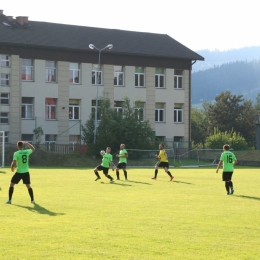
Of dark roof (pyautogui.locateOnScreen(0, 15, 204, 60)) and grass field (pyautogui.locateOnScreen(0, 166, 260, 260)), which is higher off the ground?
dark roof (pyautogui.locateOnScreen(0, 15, 204, 60))

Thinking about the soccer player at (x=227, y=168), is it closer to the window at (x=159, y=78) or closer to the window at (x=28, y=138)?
the window at (x=28, y=138)

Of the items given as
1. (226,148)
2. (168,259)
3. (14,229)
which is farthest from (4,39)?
(168,259)

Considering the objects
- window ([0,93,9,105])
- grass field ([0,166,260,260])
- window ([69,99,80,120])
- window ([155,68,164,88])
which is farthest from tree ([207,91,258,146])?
grass field ([0,166,260,260])

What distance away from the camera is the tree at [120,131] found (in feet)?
192

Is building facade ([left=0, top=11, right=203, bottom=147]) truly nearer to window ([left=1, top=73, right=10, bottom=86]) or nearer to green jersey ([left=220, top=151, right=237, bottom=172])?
window ([left=1, top=73, right=10, bottom=86])

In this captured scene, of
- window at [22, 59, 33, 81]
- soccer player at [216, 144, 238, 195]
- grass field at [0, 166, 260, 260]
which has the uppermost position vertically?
window at [22, 59, 33, 81]

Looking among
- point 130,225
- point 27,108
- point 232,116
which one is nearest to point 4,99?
point 27,108

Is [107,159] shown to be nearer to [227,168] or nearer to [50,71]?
[227,168]

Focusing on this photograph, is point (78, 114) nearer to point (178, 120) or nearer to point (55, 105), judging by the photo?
point (55, 105)

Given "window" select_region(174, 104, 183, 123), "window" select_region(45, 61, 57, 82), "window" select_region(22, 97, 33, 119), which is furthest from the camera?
"window" select_region(174, 104, 183, 123)

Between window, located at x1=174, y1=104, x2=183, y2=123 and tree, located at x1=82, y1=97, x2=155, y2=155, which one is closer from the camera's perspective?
tree, located at x1=82, y1=97, x2=155, y2=155

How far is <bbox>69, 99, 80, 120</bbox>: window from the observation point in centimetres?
6875

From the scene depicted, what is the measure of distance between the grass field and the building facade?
37.4 m

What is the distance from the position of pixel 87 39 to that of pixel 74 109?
24.4 feet
